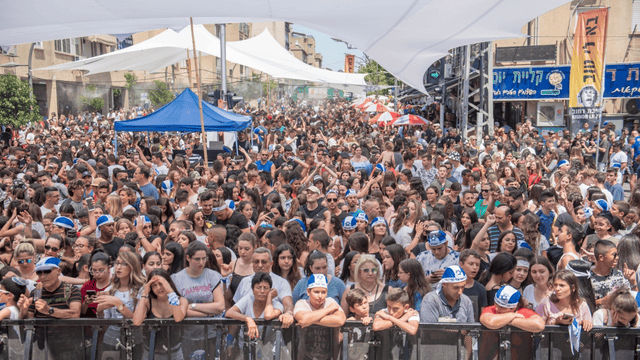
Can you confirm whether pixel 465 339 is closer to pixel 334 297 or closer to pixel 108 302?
pixel 334 297

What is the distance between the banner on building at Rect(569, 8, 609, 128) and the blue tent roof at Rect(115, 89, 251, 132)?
8.19m

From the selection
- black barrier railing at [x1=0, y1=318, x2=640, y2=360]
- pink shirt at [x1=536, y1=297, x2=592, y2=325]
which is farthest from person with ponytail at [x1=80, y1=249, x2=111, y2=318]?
pink shirt at [x1=536, y1=297, x2=592, y2=325]

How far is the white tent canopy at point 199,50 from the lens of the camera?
21.9 meters

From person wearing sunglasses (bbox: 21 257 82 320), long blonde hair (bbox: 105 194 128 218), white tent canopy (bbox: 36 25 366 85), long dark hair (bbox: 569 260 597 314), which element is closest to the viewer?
person wearing sunglasses (bbox: 21 257 82 320)

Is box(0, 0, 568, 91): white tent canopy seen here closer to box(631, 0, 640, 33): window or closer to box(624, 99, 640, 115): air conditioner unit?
box(624, 99, 640, 115): air conditioner unit

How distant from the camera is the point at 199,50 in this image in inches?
836

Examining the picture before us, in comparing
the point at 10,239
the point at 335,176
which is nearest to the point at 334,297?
the point at 10,239

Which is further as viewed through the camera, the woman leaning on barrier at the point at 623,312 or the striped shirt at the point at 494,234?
the striped shirt at the point at 494,234

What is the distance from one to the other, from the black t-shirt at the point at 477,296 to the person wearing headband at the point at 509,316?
2.13 feet

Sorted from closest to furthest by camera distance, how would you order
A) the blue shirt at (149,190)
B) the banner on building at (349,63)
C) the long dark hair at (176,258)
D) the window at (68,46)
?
the long dark hair at (176,258)
the blue shirt at (149,190)
the window at (68,46)
the banner on building at (349,63)

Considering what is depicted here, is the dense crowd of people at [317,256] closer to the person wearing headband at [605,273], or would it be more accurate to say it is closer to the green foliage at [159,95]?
the person wearing headband at [605,273]

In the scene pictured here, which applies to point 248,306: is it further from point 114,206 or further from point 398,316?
point 114,206


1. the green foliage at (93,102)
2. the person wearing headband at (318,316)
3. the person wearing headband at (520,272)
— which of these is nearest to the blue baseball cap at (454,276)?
the person wearing headband at (318,316)

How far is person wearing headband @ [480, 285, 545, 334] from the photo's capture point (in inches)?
178
